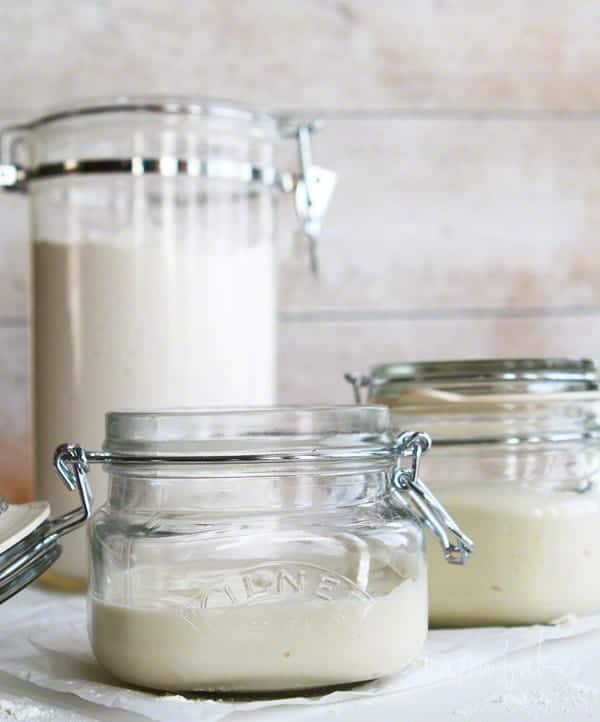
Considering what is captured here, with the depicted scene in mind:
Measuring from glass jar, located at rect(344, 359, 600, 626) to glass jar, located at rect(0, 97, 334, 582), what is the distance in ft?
0.46

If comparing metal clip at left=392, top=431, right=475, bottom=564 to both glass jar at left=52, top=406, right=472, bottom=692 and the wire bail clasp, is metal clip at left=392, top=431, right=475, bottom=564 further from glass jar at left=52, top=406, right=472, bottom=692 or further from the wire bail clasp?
the wire bail clasp

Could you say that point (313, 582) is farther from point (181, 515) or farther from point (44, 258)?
point (44, 258)

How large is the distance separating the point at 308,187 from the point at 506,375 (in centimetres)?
24

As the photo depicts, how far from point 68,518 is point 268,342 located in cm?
27

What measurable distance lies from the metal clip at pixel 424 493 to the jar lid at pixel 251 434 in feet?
0.04

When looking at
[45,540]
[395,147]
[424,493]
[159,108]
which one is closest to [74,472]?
[45,540]

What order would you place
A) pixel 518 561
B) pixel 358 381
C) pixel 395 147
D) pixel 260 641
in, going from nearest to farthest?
pixel 260 641, pixel 518 561, pixel 358 381, pixel 395 147

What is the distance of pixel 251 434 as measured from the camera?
1.69 ft

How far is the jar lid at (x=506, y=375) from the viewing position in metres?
0.62

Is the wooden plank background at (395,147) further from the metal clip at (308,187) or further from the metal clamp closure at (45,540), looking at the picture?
the metal clamp closure at (45,540)

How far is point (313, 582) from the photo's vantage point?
49 cm

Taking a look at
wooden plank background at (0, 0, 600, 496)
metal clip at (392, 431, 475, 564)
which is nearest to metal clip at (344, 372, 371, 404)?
metal clip at (392, 431, 475, 564)

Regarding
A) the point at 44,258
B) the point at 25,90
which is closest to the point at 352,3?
the point at 25,90

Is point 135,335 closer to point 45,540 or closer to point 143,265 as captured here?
point 143,265
